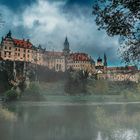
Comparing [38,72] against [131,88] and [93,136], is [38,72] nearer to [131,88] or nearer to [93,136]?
[131,88]

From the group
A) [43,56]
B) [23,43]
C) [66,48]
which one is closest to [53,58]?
[43,56]

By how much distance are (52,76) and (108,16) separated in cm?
8022

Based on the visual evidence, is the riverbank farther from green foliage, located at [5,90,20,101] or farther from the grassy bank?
green foliage, located at [5,90,20,101]

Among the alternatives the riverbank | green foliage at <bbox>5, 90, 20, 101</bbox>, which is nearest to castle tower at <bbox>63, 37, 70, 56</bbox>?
the riverbank

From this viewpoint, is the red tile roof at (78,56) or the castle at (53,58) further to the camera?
the red tile roof at (78,56)

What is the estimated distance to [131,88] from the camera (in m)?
89.9

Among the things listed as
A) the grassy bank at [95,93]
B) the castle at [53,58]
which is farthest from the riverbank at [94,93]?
the castle at [53,58]

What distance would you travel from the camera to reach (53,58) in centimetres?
10444

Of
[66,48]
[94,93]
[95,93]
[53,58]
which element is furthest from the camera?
[66,48]

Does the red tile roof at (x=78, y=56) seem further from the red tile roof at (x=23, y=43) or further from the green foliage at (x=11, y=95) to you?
the green foliage at (x=11, y=95)

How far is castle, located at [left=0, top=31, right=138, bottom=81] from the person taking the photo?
9412 cm

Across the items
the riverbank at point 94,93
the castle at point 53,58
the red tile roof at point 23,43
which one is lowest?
the riverbank at point 94,93

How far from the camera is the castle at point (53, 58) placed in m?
94.1

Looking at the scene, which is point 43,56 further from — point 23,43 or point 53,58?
point 23,43
